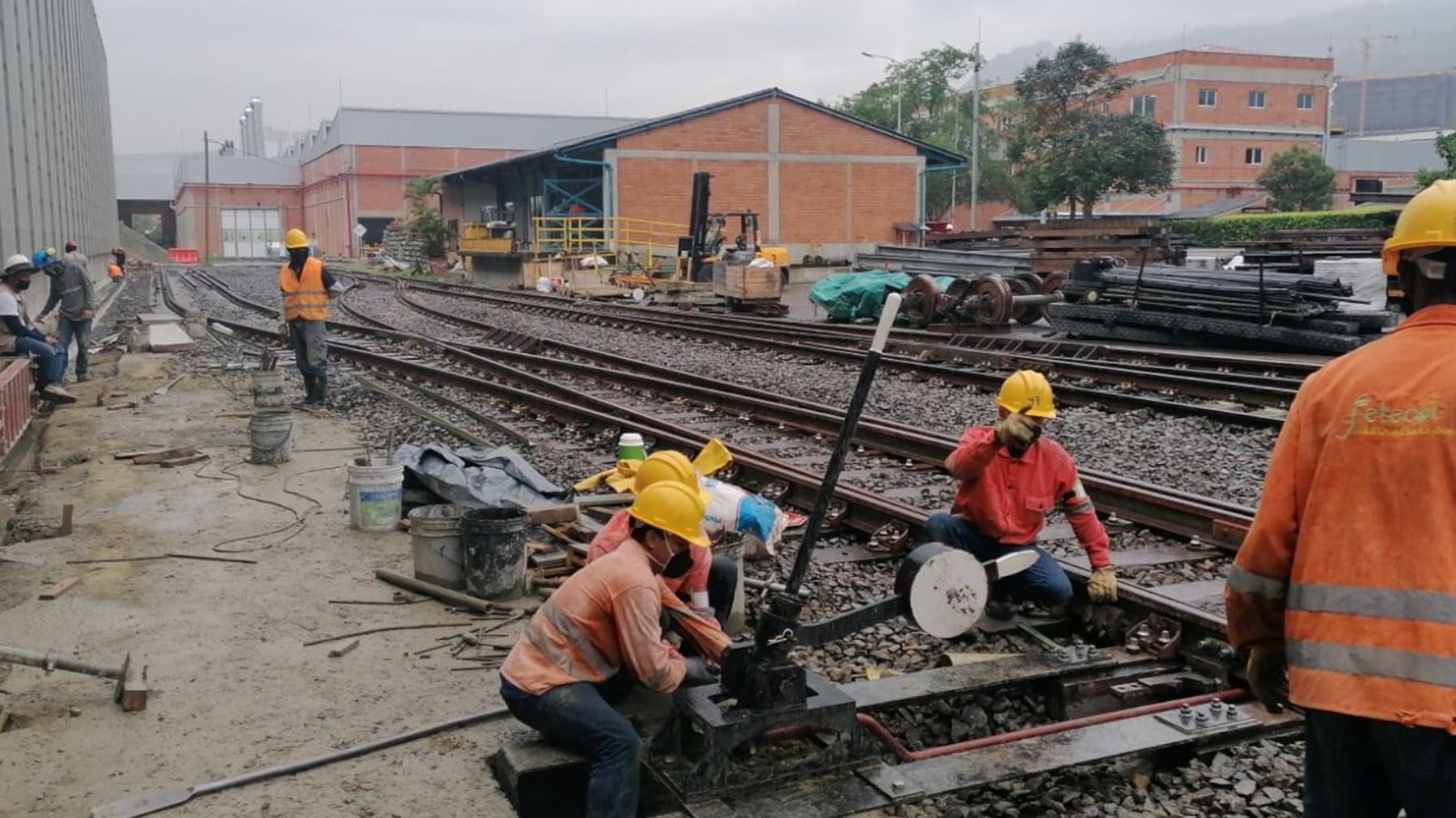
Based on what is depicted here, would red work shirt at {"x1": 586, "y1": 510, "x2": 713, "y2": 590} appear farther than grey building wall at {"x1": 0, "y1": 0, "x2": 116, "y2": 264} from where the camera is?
No

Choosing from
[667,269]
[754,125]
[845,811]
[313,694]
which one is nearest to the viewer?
[845,811]

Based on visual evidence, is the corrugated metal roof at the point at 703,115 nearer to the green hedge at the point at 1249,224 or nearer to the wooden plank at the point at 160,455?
the green hedge at the point at 1249,224

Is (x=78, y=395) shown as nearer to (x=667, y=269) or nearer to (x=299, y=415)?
(x=299, y=415)

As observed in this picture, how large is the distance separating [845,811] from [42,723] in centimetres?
313

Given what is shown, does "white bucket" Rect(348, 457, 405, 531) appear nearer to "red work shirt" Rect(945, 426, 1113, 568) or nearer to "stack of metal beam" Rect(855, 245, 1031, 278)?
"red work shirt" Rect(945, 426, 1113, 568)

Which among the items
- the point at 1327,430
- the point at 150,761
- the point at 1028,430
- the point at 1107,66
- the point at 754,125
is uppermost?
the point at 1107,66

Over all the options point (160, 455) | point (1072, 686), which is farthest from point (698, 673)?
point (160, 455)

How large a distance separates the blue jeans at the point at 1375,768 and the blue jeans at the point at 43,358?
13002 millimetres

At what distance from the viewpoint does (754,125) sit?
136ft

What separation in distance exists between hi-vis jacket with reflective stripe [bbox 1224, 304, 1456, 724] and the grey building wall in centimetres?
1604

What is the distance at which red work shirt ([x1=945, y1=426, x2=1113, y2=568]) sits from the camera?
5391 mm

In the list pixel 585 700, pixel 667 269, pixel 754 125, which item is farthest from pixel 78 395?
pixel 754 125

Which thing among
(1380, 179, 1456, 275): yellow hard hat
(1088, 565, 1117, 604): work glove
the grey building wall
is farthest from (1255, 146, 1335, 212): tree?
(1380, 179, 1456, 275): yellow hard hat

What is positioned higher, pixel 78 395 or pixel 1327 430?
pixel 1327 430
